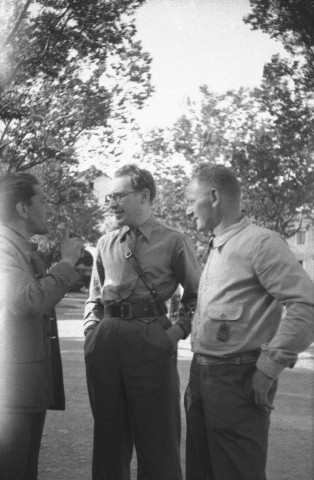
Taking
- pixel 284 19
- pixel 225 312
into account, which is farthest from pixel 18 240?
pixel 284 19

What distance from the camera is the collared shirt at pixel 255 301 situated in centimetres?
288

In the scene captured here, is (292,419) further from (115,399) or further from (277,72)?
(277,72)

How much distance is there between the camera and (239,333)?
3047mm

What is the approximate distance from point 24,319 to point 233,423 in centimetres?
107

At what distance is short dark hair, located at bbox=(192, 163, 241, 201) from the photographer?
3281mm

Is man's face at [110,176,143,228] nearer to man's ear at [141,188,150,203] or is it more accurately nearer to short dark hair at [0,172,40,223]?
man's ear at [141,188,150,203]

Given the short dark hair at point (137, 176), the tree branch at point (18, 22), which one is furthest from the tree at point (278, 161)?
the short dark hair at point (137, 176)

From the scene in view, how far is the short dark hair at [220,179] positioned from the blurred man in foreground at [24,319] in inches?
27.5

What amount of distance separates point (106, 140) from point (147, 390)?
526cm

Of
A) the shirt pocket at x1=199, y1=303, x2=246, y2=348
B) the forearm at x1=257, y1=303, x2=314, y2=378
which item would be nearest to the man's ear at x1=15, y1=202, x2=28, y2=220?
the shirt pocket at x1=199, y1=303, x2=246, y2=348

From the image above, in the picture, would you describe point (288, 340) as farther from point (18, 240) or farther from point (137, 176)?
point (137, 176)

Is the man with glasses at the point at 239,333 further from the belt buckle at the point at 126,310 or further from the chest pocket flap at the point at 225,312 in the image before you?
the belt buckle at the point at 126,310

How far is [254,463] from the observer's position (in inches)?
117

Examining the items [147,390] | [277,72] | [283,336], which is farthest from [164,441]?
[277,72]
